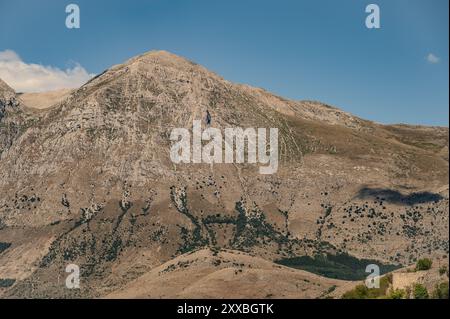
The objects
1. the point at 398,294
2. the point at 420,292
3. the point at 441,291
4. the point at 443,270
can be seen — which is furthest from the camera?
the point at 443,270

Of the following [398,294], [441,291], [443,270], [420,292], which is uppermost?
[443,270]

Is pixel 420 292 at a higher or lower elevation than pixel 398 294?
higher

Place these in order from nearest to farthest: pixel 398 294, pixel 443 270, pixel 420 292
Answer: pixel 420 292 → pixel 398 294 → pixel 443 270

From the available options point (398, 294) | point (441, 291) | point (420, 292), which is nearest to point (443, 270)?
point (398, 294)

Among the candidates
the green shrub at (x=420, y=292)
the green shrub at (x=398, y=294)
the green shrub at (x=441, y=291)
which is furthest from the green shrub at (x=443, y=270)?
the green shrub at (x=441, y=291)

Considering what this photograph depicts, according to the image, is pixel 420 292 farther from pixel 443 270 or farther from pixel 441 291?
pixel 443 270

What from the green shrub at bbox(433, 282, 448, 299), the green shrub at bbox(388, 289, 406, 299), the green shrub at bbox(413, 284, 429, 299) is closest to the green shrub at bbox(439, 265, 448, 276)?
the green shrub at bbox(413, 284, 429, 299)

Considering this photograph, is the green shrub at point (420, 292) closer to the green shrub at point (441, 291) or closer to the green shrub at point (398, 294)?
the green shrub at point (441, 291)

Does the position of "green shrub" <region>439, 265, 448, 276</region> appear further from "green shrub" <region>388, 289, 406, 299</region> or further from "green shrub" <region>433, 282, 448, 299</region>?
"green shrub" <region>433, 282, 448, 299</region>
